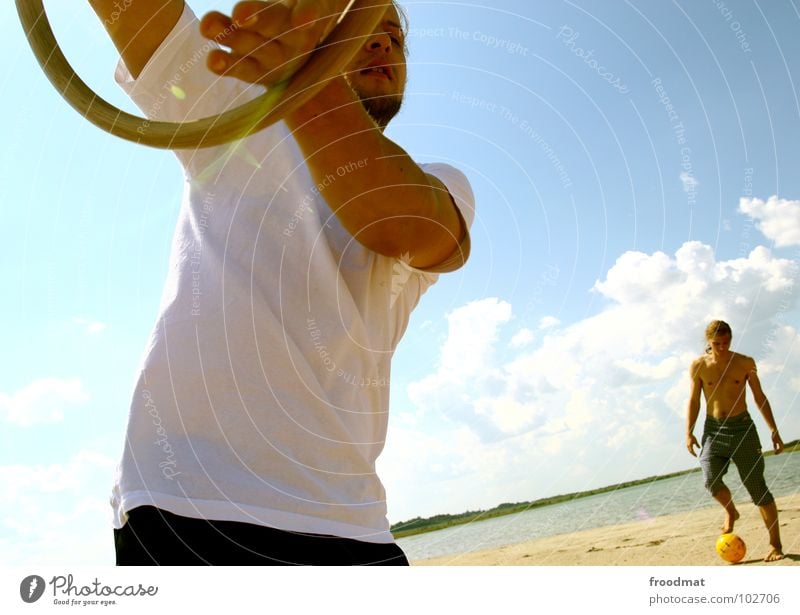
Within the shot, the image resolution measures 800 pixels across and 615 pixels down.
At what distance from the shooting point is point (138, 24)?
129 cm

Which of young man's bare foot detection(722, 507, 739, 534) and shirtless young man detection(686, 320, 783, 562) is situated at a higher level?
shirtless young man detection(686, 320, 783, 562)

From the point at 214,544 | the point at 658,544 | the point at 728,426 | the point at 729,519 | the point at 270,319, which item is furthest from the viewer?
the point at 658,544

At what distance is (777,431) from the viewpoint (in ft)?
15.6

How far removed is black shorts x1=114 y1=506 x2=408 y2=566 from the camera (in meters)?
1.10

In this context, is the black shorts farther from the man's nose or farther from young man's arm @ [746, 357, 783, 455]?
young man's arm @ [746, 357, 783, 455]

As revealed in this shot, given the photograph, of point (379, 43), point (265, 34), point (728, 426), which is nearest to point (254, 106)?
point (265, 34)

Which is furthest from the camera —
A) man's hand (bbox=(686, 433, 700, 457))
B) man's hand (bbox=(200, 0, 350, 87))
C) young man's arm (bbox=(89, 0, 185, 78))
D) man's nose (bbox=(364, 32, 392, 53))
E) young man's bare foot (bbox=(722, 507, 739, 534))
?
man's hand (bbox=(686, 433, 700, 457))

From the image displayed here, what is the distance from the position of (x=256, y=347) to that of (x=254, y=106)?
418 millimetres

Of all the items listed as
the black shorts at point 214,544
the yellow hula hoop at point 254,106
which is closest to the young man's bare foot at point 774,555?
the black shorts at point 214,544

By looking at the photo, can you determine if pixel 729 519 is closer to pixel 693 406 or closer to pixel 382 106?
pixel 693 406

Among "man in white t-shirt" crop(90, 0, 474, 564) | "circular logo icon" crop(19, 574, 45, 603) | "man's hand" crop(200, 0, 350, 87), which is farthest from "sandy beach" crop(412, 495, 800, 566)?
"man's hand" crop(200, 0, 350, 87)

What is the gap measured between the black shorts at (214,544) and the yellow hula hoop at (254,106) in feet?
1.95

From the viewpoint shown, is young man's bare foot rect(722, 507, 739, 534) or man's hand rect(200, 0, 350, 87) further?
young man's bare foot rect(722, 507, 739, 534)

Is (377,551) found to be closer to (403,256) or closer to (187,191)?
(403,256)
